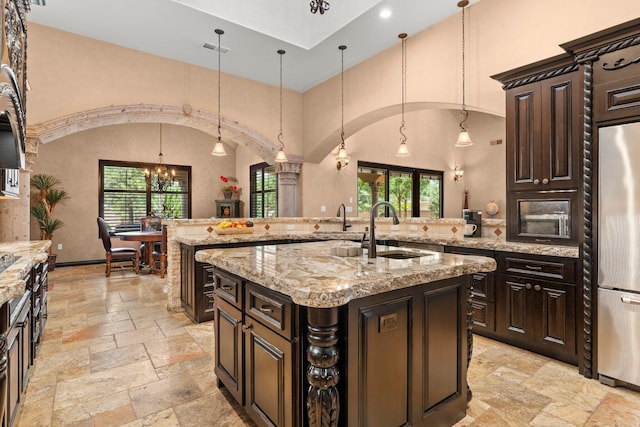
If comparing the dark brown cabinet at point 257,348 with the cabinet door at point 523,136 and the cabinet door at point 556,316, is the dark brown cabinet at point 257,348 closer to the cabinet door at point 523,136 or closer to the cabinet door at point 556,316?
the cabinet door at point 556,316

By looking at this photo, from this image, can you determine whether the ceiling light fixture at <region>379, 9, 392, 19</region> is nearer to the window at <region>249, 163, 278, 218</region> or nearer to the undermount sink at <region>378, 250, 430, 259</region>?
the undermount sink at <region>378, 250, 430, 259</region>

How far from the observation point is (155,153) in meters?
8.82

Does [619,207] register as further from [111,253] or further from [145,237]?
[111,253]

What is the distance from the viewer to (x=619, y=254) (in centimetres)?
236

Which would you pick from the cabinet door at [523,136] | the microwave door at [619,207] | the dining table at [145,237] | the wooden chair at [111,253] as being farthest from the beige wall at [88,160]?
the microwave door at [619,207]

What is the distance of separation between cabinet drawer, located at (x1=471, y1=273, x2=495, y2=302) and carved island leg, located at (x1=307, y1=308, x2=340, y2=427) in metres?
2.34

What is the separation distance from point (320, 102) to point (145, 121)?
297 cm

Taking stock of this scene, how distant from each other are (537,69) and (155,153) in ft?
28.4

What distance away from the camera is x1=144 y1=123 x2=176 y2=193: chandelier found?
8.40m

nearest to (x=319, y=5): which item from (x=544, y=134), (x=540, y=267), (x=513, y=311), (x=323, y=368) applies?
(x=544, y=134)


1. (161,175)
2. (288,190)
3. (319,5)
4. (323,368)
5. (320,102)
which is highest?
(320,102)

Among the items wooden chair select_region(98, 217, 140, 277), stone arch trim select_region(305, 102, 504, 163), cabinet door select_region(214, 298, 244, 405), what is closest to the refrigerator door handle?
stone arch trim select_region(305, 102, 504, 163)

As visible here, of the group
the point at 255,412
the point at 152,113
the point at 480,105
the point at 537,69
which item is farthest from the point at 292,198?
the point at 255,412

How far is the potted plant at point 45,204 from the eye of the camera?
23.0 feet
